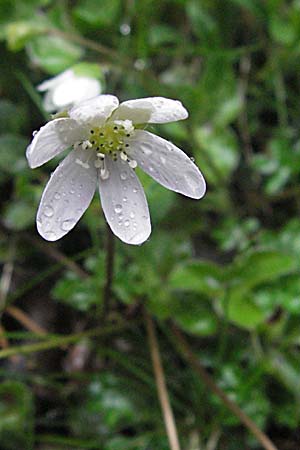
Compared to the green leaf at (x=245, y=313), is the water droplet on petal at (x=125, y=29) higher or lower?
higher

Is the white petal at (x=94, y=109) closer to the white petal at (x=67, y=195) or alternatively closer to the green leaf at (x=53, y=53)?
the white petal at (x=67, y=195)

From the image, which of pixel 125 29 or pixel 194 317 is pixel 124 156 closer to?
pixel 194 317

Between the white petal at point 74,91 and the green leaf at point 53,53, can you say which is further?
the green leaf at point 53,53

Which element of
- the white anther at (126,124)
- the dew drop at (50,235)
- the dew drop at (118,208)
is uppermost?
the white anther at (126,124)

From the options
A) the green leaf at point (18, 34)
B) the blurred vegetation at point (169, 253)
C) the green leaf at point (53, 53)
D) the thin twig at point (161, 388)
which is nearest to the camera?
the thin twig at point (161, 388)

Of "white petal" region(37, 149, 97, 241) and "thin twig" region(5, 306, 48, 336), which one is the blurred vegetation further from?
"white petal" region(37, 149, 97, 241)

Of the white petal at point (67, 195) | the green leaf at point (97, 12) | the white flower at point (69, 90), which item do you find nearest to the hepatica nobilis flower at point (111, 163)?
the white petal at point (67, 195)

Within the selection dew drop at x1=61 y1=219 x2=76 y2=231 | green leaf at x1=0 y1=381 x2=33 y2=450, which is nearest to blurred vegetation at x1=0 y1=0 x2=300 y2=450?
green leaf at x1=0 y1=381 x2=33 y2=450

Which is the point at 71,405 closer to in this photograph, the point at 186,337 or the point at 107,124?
the point at 186,337
